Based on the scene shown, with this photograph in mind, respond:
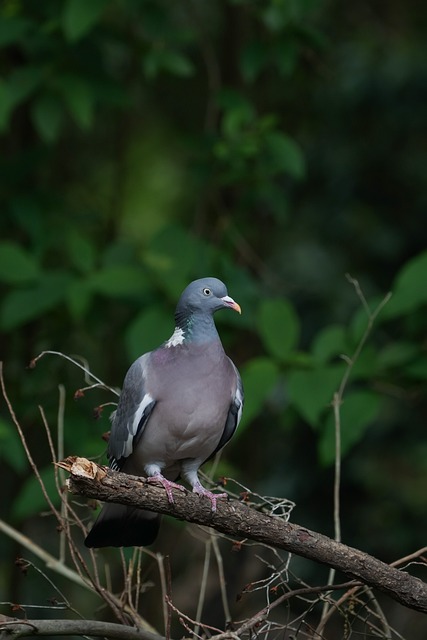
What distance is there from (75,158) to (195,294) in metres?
4.44

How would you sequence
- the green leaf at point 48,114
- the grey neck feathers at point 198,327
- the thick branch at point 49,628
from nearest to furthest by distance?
the thick branch at point 49,628 < the grey neck feathers at point 198,327 < the green leaf at point 48,114

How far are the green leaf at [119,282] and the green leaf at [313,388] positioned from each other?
2.91ft

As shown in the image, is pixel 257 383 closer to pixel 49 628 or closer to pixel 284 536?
pixel 284 536

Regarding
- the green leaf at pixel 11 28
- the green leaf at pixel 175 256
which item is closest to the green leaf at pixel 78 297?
the green leaf at pixel 175 256

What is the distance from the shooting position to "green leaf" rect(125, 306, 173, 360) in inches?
190

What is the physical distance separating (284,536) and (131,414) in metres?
0.84

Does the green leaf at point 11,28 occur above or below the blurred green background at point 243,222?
above

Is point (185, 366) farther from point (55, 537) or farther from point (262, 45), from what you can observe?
point (55, 537)

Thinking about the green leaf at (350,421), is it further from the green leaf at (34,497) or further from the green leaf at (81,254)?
the green leaf at (81,254)

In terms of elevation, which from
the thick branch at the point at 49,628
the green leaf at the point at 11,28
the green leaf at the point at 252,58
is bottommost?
the thick branch at the point at 49,628

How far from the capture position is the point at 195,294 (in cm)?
364

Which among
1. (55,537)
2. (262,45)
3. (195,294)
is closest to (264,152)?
(262,45)

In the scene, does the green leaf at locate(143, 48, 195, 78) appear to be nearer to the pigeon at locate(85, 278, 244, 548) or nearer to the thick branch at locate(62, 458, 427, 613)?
the pigeon at locate(85, 278, 244, 548)

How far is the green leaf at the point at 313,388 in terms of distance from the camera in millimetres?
4531
